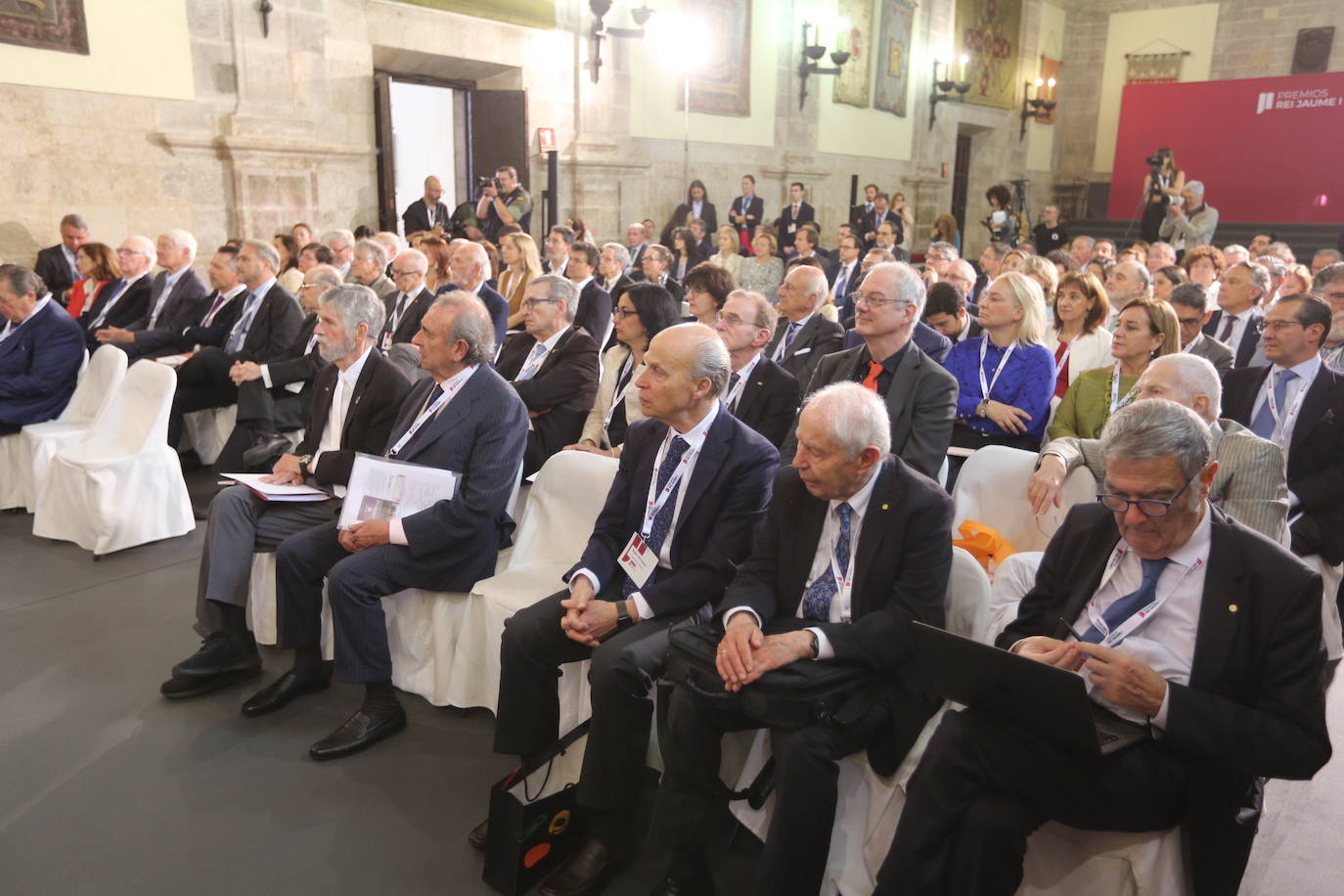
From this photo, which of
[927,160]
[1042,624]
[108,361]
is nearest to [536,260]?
[108,361]

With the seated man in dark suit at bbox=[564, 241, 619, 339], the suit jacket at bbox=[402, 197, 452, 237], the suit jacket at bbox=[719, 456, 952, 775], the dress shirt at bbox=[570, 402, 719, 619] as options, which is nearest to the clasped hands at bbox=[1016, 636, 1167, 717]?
the suit jacket at bbox=[719, 456, 952, 775]

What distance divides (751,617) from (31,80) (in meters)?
7.70

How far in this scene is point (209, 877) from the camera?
234 cm

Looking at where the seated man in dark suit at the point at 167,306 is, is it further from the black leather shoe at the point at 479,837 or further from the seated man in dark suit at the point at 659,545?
the black leather shoe at the point at 479,837

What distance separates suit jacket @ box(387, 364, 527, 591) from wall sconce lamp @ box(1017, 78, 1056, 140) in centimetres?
1955

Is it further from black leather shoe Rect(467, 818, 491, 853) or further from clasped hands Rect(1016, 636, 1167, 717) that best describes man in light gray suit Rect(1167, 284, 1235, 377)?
black leather shoe Rect(467, 818, 491, 853)

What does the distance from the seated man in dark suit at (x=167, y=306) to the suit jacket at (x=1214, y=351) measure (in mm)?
5786

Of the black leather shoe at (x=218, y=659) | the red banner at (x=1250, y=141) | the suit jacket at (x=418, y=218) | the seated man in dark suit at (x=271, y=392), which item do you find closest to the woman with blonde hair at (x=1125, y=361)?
the black leather shoe at (x=218, y=659)

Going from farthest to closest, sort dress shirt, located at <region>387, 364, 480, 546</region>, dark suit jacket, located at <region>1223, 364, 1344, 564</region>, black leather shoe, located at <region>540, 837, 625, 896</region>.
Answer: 1. dark suit jacket, located at <region>1223, 364, 1344, 564</region>
2. dress shirt, located at <region>387, 364, 480, 546</region>
3. black leather shoe, located at <region>540, 837, 625, 896</region>

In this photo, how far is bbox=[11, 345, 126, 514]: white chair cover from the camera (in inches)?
185

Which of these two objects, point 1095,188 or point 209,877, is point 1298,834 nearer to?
point 209,877

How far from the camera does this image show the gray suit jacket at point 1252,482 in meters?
2.54

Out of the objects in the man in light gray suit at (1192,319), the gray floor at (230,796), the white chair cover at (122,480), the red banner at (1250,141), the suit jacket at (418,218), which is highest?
the red banner at (1250,141)

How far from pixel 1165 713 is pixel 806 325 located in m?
3.22
